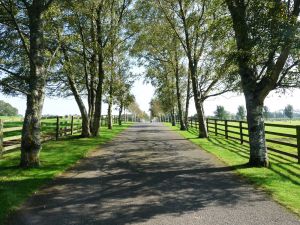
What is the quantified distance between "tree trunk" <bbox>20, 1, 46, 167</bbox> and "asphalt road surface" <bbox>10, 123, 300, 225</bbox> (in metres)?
1.55

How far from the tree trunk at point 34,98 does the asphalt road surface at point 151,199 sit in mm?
1546

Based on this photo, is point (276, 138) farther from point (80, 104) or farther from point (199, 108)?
point (80, 104)

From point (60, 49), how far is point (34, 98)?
1175 cm

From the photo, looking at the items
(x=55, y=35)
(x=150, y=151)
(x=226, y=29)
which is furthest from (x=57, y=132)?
(x=226, y=29)

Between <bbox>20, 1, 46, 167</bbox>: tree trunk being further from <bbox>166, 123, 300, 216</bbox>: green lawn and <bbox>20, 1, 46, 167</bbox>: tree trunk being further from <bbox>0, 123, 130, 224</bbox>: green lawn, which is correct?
<bbox>166, 123, 300, 216</bbox>: green lawn

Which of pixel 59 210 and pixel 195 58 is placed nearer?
pixel 59 210

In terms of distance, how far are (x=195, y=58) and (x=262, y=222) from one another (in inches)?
842

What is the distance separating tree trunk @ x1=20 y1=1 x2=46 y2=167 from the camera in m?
11.2

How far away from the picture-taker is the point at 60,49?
22406mm

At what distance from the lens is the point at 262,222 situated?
229 inches

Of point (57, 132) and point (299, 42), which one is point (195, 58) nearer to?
point (57, 132)

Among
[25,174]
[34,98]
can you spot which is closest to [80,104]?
[34,98]

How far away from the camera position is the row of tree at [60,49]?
11555 millimetres

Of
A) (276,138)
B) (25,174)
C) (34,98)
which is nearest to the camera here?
(25,174)
